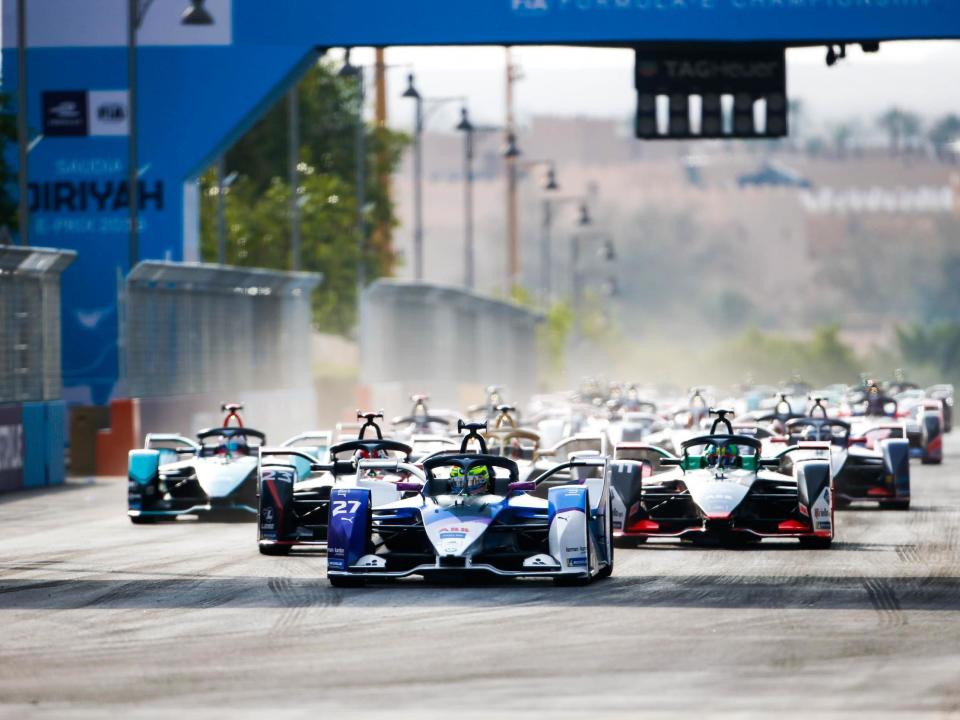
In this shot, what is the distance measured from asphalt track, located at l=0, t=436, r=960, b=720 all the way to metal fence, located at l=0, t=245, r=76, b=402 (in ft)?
39.9

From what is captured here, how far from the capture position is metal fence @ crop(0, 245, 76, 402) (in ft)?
105

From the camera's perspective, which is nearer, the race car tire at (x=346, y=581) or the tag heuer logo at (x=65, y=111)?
the race car tire at (x=346, y=581)

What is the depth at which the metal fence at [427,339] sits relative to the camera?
5631cm

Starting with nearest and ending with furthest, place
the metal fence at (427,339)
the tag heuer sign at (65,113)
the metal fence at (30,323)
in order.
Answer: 1. the metal fence at (30,323)
2. the tag heuer sign at (65,113)
3. the metal fence at (427,339)

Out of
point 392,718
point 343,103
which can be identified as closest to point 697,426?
point 392,718

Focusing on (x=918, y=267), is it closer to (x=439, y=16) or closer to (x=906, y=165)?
(x=906, y=165)

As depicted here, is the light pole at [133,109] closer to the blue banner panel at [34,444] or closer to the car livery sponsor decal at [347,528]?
the blue banner panel at [34,444]

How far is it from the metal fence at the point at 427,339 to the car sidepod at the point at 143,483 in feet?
99.7

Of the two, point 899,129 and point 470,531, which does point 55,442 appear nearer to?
point 470,531

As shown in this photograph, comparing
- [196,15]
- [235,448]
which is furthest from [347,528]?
[196,15]

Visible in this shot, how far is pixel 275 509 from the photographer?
19750 mm

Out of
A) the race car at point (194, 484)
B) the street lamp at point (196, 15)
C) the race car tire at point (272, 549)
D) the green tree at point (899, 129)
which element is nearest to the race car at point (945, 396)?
the street lamp at point (196, 15)

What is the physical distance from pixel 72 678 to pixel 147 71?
29151mm

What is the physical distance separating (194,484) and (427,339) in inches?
1422
